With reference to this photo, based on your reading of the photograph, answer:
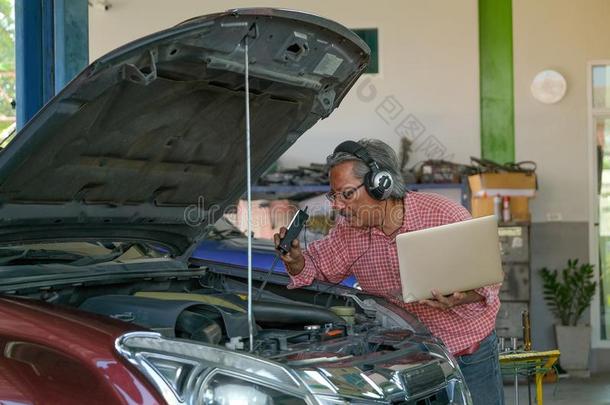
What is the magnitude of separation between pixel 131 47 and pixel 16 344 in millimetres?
849

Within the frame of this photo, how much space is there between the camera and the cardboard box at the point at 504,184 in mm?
8539

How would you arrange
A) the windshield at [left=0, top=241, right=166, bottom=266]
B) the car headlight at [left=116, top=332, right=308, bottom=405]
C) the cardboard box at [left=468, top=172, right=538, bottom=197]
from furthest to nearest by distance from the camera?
the cardboard box at [left=468, top=172, right=538, bottom=197] < the windshield at [left=0, top=241, right=166, bottom=266] < the car headlight at [left=116, top=332, right=308, bottom=405]

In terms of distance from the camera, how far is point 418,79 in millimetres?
9422

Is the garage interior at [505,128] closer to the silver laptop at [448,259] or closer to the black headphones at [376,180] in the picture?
the black headphones at [376,180]

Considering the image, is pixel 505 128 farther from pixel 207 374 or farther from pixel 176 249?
pixel 207 374

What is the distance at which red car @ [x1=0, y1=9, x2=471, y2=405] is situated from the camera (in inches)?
94.3

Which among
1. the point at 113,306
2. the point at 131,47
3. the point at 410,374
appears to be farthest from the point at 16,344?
the point at 410,374

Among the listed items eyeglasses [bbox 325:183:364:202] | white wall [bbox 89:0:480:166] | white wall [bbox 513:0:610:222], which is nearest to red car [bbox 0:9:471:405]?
eyeglasses [bbox 325:183:364:202]

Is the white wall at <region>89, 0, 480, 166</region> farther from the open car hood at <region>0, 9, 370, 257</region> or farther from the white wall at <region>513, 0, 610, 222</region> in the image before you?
the open car hood at <region>0, 9, 370, 257</region>

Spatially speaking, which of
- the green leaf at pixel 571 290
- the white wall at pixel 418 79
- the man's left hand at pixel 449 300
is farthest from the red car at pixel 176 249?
the white wall at pixel 418 79

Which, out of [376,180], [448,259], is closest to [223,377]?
[448,259]

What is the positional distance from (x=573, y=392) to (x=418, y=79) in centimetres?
337

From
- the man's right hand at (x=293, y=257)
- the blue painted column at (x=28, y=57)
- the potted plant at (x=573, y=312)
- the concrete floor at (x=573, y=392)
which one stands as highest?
the blue painted column at (x=28, y=57)

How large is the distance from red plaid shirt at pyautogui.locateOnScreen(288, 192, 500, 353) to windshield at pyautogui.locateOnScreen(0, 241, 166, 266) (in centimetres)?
62
